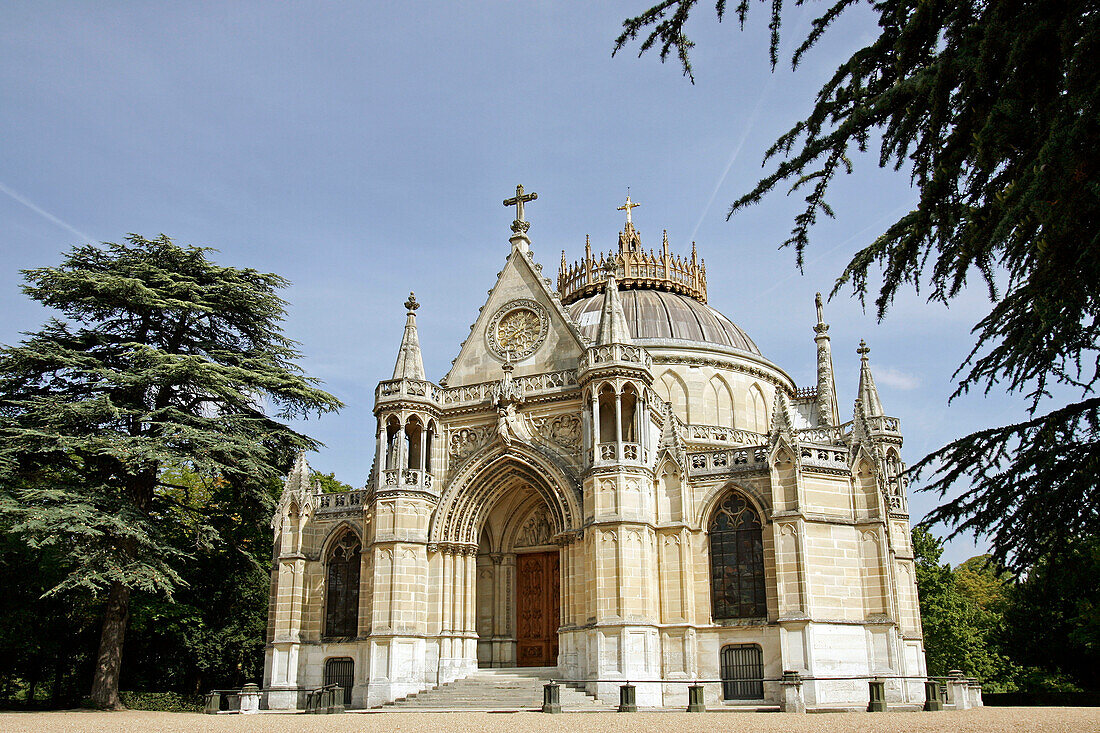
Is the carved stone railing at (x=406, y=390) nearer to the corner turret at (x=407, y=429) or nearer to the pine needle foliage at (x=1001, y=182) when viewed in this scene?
the corner turret at (x=407, y=429)

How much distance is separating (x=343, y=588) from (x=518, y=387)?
8766 millimetres

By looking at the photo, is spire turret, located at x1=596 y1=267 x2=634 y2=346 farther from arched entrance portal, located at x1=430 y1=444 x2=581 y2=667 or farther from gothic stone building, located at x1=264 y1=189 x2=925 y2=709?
arched entrance portal, located at x1=430 y1=444 x2=581 y2=667

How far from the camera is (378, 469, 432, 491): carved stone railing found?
1066 inches

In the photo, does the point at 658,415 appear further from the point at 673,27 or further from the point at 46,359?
the point at 673,27

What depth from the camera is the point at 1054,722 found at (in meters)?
15.1

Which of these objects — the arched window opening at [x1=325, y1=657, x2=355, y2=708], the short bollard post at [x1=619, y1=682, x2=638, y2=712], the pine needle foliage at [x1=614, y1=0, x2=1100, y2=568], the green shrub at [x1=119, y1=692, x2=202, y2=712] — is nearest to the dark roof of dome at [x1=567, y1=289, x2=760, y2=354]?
the arched window opening at [x1=325, y1=657, x2=355, y2=708]

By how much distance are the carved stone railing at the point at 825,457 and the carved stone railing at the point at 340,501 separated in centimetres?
1422

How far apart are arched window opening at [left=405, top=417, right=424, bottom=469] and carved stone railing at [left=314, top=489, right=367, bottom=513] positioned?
83.4 inches

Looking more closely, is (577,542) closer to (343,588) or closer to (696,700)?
(696,700)

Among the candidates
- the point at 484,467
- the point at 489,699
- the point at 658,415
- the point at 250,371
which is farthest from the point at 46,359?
the point at 658,415

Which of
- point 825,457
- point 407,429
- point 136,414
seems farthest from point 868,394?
point 136,414

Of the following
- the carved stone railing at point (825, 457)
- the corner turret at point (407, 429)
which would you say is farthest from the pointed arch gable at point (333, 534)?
the carved stone railing at point (825, 457)

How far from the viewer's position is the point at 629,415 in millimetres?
26734

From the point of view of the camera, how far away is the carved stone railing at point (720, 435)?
33.7m
